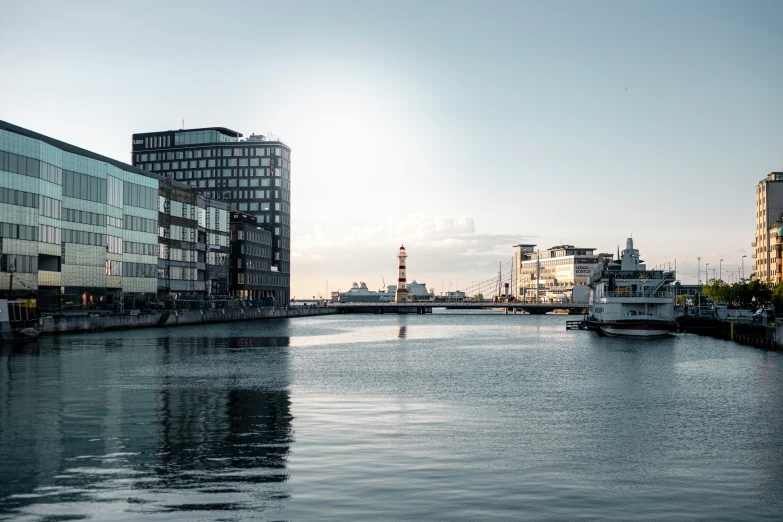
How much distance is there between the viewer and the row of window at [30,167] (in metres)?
110

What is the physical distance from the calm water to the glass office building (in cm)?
5386

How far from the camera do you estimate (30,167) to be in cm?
11494

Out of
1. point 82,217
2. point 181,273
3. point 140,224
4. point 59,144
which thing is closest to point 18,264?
point 82,217

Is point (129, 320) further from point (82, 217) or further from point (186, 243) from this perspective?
point (186, 243)

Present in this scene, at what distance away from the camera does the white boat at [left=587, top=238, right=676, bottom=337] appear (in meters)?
113

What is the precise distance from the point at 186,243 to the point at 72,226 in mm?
50052

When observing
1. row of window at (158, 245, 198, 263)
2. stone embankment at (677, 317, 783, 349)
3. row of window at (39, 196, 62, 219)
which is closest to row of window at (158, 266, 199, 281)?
row of window at (158, 245, 198, 263)

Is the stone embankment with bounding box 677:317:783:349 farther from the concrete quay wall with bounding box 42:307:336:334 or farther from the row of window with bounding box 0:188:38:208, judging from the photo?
the row of window with bounding box 0:188:38:208

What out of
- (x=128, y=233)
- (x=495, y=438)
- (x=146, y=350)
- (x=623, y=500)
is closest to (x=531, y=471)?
(x=623, y=500)

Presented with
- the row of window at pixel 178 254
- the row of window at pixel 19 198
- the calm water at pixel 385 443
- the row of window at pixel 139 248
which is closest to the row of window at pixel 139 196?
the row of window at pixel 139 248

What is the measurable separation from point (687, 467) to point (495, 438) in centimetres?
770

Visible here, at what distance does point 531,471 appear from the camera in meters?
26.4

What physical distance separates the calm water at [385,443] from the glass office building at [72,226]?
53863mm

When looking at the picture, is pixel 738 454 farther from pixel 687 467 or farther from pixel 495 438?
pixel 495 438
